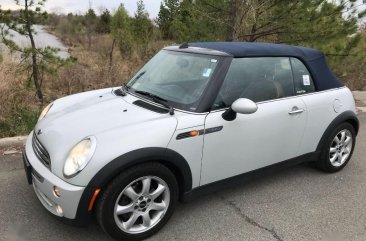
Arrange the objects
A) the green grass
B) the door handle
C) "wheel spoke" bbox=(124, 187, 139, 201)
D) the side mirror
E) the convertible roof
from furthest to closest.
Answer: the green grass
the door handle
the convertible roof
the side mirror
"wheel spoke" bbox=(124, 187, 139, 201)

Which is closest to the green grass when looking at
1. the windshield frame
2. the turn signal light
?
the windshield frame

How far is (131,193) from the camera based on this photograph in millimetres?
2848

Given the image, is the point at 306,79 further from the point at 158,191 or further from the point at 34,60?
the point at 34,60

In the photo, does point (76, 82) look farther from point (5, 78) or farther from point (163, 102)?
point (163, 102)

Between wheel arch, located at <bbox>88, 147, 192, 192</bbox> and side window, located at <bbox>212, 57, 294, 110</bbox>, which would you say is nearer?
wheel arch, located at <bbox>88, 147, 192, 192</bbox>

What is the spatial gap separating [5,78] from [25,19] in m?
1.16

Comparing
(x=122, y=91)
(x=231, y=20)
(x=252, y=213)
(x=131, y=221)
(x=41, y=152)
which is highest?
(x=231, y=20)

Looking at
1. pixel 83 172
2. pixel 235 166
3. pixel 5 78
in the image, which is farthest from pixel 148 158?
pixel 5 78

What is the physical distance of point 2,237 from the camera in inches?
119

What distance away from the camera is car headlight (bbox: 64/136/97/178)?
268 cm

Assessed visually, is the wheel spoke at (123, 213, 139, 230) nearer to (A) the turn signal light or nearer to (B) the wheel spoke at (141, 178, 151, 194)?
(B) the wheel spoke at (141, 178, 151, 194)

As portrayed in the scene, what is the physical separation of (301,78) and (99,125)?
217 centimetres

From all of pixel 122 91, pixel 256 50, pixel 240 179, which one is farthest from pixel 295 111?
pixel 122 91

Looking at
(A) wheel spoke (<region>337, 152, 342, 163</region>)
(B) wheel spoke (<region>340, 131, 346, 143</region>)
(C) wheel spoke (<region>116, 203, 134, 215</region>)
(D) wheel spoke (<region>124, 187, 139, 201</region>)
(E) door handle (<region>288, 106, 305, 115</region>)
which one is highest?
(E) door handle (<region>288, 106, 305, 115</region>)
